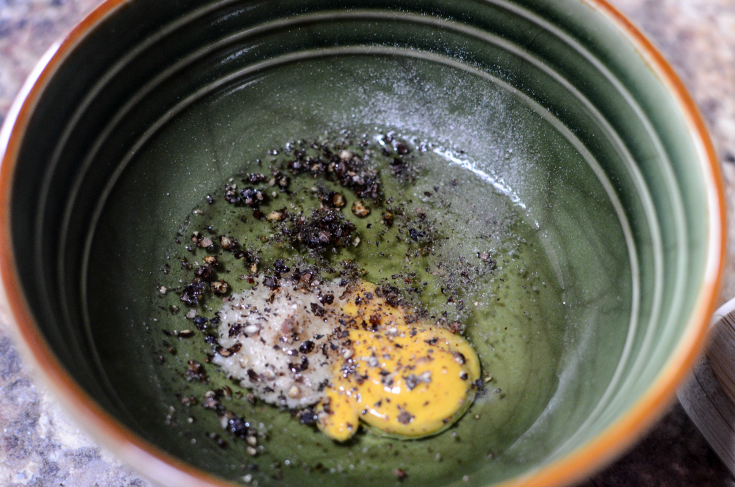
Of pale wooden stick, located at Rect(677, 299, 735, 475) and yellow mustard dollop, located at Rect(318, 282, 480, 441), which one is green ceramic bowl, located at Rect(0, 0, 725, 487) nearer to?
yellow mustard dollop, located at Rect(318, 282, 480, 441)

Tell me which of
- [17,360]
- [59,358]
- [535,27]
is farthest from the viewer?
[17,360]

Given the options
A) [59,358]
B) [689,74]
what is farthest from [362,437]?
[689,74]

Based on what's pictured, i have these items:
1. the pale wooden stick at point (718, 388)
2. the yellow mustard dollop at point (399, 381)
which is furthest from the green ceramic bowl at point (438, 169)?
the pale wooden stick at point (718, 388)

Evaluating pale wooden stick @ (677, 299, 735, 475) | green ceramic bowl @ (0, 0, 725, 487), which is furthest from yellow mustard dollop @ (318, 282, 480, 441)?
pale wooden stick @ (677, 299, 735, 475)

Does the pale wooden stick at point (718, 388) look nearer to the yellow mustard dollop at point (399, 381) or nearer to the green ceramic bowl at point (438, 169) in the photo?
the green ceramic bowl at point (438, 169)

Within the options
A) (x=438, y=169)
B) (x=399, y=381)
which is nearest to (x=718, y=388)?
(x=399, y=381)

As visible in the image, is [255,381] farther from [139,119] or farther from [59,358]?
[139,119]

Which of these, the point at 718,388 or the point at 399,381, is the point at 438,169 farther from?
the point at 718,388

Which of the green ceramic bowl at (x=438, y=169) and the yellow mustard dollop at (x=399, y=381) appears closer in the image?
the green ceramic bowl at (x=438, y=169)
